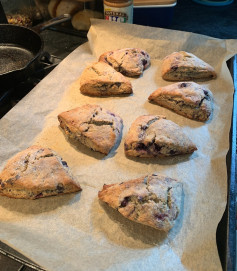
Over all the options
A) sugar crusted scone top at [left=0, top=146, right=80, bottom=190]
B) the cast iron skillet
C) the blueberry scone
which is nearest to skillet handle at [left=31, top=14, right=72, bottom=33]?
the cast iron skillet

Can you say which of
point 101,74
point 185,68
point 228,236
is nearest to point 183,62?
point 185,68

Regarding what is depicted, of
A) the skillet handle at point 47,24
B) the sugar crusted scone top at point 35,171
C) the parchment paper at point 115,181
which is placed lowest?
the parchment paper at point 115,181

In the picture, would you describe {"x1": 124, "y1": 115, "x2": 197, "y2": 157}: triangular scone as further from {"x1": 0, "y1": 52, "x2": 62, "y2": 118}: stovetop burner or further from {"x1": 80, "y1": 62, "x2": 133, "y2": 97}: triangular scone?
{"x1": 0, "y1": 52, "x2": 62, "y2": 118}: stovetop burner

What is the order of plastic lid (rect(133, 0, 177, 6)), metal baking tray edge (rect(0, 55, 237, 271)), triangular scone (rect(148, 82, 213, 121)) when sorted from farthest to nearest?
1. plastic lid (rect(133, 0, 177, 6))
2. triangular scone (rect(148, 82, 213, 121))
3. metal baking tray edge (rect(0, 55, 237, 271))

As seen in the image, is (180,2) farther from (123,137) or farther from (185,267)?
(185,267)

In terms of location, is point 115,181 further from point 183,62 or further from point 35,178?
point 183,62

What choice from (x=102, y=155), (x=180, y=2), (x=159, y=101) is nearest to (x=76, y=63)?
(x=159, y=101)

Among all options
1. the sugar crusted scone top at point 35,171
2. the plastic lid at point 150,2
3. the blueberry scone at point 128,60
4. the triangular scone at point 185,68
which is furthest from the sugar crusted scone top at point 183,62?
the sugar crusted scone top at point 35,171

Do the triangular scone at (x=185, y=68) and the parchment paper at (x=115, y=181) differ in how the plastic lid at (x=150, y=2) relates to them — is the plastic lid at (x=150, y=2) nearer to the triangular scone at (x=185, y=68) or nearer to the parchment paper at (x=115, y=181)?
the parchment paper at (x=115, y=181)
